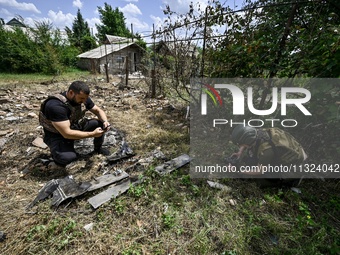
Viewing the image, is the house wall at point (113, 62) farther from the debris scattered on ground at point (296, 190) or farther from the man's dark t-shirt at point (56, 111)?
the debris scattered on ground at point (296, 190)

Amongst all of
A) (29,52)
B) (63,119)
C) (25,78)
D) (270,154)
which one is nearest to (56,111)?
(63,119)

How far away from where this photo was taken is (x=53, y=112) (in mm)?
2186

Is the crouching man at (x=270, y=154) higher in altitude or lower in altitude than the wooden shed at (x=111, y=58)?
lower

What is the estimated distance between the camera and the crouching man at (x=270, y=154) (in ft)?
6.86

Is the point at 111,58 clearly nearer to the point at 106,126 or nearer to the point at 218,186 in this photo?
the point at 106,126

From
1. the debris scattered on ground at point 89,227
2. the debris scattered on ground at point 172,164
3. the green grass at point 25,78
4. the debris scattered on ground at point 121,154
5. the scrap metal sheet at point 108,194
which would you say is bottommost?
the debris scattered on ground at point 89,227

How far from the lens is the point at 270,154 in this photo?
2092 millimetres

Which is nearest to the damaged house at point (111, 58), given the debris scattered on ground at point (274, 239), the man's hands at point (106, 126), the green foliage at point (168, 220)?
the man's hands at point (106, 126)

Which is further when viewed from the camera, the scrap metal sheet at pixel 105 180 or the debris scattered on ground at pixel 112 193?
the scrap metal sheet at pixel 105 180

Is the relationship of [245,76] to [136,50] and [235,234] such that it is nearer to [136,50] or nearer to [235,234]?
[235,234]

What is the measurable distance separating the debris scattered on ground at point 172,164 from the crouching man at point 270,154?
91 cm

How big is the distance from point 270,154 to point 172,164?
139 cm

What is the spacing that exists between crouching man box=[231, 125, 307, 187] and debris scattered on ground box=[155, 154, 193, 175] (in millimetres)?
909

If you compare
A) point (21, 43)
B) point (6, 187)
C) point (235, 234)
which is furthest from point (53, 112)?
point (21, 43)
